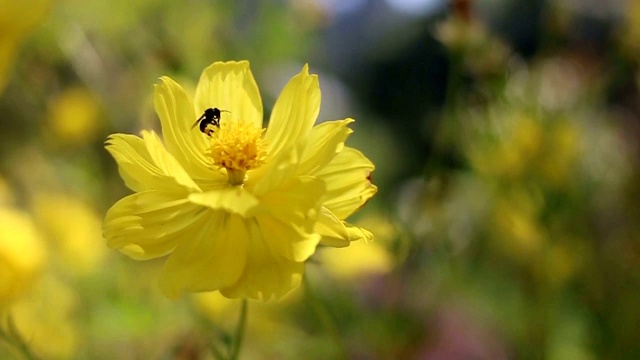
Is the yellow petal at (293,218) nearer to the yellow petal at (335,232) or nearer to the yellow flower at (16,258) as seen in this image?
the yellow petal at (335,232)

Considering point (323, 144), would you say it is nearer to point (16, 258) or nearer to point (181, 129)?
point (181, 129)

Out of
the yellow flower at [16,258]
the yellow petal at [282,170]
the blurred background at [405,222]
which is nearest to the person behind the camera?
the yellow petal at [282,170]

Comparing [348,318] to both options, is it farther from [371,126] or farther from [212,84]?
[371,126]

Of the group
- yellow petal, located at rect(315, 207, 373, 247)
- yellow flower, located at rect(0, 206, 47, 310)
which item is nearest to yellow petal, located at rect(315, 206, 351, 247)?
yellow petal, located at rect(315, 207, 373, 247)

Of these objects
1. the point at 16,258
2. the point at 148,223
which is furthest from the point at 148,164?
the point at 16,258

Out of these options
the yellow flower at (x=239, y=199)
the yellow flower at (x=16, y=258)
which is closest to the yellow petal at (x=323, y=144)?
the yellow flower at (x=239, y=199)

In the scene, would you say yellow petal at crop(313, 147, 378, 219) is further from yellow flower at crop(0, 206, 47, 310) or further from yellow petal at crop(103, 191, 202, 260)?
yellow flower at crop(0, 206, 47, 310)

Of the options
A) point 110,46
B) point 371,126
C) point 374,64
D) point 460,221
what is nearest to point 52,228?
point 110,46

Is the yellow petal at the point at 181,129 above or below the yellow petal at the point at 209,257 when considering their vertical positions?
above
